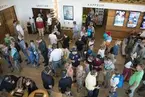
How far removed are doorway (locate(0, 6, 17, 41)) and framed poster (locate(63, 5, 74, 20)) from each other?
3.30 metres

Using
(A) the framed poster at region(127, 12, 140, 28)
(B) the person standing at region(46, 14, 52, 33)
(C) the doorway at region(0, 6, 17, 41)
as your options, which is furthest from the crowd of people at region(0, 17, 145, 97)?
(B) the person standing at region(46, 14, 52, 33)

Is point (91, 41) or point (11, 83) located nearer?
point (11, 83)

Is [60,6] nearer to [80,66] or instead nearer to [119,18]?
[119,18]

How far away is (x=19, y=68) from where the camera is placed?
7031 mm

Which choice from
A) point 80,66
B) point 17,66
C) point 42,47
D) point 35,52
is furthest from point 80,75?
point 17,66

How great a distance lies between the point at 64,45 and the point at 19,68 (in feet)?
7.64

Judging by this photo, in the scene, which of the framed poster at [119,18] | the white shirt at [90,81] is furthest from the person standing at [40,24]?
the white shirt at [90,81]

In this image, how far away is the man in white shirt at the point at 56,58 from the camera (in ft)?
19.8

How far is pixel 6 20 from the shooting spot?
9.38 meters

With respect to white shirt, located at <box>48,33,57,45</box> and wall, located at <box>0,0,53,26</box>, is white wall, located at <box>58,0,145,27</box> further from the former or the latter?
white shirt, located at <box>48,33,57,45</box>

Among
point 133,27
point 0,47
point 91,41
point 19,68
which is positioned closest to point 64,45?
point 91,41

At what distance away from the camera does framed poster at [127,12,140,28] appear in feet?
27.3

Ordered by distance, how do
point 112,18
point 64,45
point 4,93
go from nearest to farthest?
point 4,93 < point 64,45 < point 112,18

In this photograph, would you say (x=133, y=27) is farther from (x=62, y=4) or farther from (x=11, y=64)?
(x=11, y=64)
